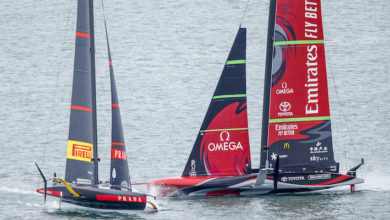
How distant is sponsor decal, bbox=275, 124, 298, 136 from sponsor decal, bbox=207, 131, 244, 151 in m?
1.74

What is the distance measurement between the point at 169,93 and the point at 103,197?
128ft

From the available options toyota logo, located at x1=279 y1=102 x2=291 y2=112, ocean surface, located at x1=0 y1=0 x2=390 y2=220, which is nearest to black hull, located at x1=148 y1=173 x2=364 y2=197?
ocean surface, located at x1=0 y1=0 x2=390 y2=220

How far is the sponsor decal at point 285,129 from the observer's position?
1540 inches

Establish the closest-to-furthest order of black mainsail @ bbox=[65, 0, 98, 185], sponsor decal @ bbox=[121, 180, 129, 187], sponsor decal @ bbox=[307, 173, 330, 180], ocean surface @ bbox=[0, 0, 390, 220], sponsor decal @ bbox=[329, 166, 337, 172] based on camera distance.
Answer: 1. black mainsail @ bbox=[65, 0, 98, 185]
2. sponsor decal @ bbox=[121, 180, 129, 187]
3. ocean surface @ bbox=[0, 0, 390, 220]
4. sponsor decal @ bbox=[307, 173, 330, 180]
5. sponsor decal @ bbox=[329, 166, 337, 172]

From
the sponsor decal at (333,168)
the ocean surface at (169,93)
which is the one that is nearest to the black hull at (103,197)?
the ocean surface at (169,93)

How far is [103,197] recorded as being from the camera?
3422 centimetres

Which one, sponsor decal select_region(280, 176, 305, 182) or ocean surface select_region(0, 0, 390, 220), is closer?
ocean surface select_region(0, 0, 390, 220)

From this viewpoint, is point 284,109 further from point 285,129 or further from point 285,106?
point 285,129

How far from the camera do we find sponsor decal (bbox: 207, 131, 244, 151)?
128 ft

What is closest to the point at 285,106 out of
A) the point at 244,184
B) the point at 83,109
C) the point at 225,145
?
the point at 225,145

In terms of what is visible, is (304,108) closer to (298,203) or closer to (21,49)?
(298,203)

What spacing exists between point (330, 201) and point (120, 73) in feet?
142

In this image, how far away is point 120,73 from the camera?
79.3 metres

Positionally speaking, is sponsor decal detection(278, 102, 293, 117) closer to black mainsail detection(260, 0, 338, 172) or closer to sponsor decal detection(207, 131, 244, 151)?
black mainsail detection(260, 0, 338, 172)
